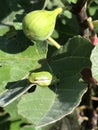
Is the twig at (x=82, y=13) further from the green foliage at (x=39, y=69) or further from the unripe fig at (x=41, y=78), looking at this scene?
the unripe fig at (x=41, y=78)

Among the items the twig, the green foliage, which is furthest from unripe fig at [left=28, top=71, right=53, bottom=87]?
the twig

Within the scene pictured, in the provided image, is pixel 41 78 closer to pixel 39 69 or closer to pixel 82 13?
pixel 39 69

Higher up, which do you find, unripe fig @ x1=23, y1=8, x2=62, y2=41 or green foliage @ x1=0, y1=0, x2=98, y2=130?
unripe fig @ x1=23, y1=8, x2=62, y2=41

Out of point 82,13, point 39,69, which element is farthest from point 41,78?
point 82,13

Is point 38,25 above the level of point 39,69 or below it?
above

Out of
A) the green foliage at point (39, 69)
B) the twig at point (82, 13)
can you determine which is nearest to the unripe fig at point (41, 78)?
the green foliage at point (39, 69)

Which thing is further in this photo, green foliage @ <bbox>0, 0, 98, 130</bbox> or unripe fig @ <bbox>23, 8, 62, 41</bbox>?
unripe fig @ <bbox>23, 8, 62, 41</bbox>

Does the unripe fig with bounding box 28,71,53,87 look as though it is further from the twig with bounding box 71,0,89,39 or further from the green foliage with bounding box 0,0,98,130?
the twig with bounding box 71,0,89,39
